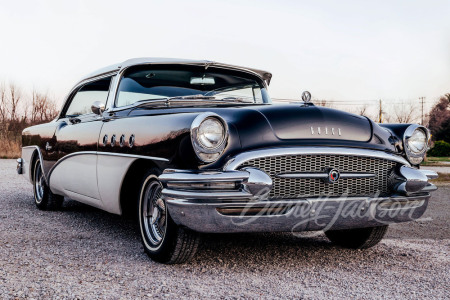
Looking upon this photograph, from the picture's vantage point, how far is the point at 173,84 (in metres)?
4.62

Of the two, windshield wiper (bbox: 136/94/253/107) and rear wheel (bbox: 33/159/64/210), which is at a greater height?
windshield wiper (bbox: 136/94/253/107)

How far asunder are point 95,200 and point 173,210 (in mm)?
1546

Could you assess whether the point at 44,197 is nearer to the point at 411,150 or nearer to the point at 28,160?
the point at 28,160

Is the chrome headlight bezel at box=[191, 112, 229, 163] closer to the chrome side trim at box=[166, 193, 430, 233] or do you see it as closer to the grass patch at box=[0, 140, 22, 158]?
the chrome side trim at box=[166, 193, 430, 233]

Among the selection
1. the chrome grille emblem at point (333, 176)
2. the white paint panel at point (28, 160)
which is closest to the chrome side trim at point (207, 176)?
the chrome grille emblem at point (333, 176)

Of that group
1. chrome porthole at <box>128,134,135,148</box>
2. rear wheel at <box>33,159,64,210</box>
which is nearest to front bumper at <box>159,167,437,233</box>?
chrome porthole at <box>128,134,135,148</box>

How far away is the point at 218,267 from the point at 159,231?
1.79 ft

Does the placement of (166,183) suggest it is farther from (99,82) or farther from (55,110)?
(55,110)

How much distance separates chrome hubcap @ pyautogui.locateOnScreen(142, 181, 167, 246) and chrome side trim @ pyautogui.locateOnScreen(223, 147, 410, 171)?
74cm

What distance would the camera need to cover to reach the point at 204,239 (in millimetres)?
4441

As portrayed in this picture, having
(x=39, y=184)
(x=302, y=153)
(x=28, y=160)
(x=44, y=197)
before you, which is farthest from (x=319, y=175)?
(x=28, y=160)

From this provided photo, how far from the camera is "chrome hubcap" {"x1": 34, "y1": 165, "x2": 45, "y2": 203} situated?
21.0 ft

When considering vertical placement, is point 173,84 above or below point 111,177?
above

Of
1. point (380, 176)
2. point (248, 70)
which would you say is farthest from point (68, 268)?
point (248, 70)
